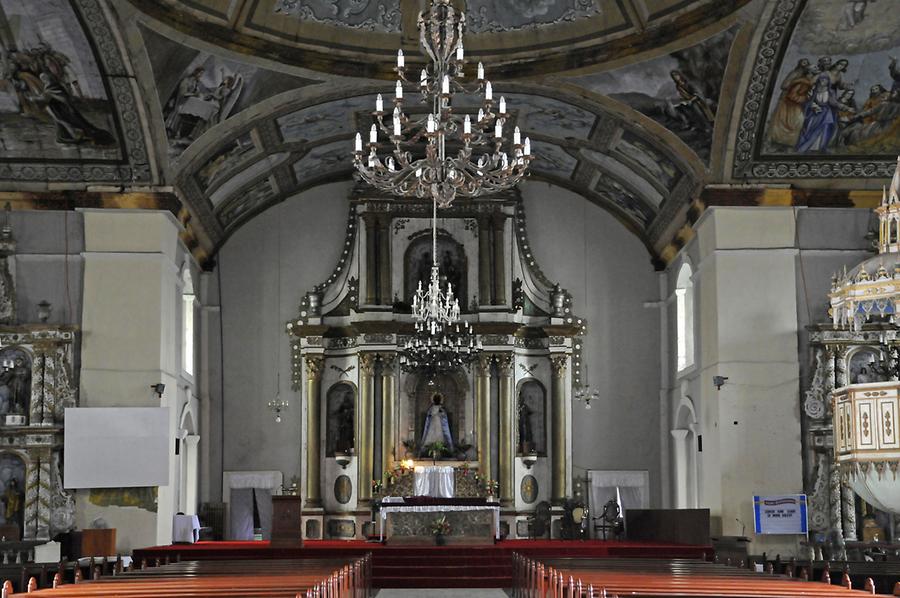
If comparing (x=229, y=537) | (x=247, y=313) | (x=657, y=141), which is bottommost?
(x=229, y=537)

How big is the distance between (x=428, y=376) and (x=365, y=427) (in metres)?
1.55

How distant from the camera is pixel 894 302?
12.6 meters

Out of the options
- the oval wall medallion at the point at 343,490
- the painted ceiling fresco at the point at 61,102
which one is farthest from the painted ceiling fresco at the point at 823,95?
the oval wall medallion at the point at 343,490

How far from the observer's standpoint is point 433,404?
998 inches

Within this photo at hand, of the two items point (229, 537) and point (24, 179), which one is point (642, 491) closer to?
point (229, 537)

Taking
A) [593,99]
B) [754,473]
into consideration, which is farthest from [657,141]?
[754,473]

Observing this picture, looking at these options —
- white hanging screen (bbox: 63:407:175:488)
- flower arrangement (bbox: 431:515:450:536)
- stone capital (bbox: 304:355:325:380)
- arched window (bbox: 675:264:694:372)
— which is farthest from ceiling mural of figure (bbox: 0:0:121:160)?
arched window (bbox: 675:264:694:372)

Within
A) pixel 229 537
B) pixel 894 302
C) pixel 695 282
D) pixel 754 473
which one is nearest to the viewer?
pixel 894 302

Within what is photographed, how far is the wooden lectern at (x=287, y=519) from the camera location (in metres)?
19.8

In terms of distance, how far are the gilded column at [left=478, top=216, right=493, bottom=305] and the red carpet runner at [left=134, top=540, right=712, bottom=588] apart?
681 cm

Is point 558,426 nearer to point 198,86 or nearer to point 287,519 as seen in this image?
point 287,519

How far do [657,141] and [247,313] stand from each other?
9.26 meters

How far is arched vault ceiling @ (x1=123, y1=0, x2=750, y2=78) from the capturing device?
63.3 ft

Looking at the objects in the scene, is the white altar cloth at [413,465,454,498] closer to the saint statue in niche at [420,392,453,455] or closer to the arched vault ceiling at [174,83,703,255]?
the saint statue in niche at [420,392,453,455]
